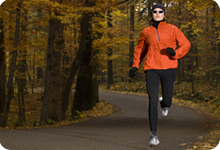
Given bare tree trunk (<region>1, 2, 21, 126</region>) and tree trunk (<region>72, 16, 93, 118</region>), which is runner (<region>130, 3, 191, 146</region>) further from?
tree trunk (<region>72, 16, 93, 118</region>)

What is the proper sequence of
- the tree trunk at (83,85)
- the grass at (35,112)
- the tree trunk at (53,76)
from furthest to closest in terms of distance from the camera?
the tree trunk at (83,85)
the grass at (35,112)
the tree trunk at (53,76)

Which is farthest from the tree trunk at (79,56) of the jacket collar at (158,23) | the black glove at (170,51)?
the black glove at (170,51)

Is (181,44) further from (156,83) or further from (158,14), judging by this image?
(156,83)

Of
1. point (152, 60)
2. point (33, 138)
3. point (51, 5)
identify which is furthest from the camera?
point (51, 5)

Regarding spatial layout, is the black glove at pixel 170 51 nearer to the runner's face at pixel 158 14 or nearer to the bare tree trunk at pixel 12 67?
the runner's face at pixel 158 14

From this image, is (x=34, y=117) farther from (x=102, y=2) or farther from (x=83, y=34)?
(x=102, y=2)

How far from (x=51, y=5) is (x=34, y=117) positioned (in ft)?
40.1

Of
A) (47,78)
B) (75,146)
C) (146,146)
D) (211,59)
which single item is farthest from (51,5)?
(211,59)

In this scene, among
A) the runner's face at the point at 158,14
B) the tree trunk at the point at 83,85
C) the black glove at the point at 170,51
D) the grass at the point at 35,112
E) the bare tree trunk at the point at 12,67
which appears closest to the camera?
the black glove at the point at 170,51

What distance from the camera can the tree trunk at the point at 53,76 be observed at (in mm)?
12711

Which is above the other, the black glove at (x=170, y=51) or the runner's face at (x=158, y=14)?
the runner's face at (x=158, y=14)

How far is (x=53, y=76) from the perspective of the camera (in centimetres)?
1317

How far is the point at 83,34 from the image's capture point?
13188mm

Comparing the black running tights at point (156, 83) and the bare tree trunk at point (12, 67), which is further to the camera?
the bare tree trunk at point (12, 67)
